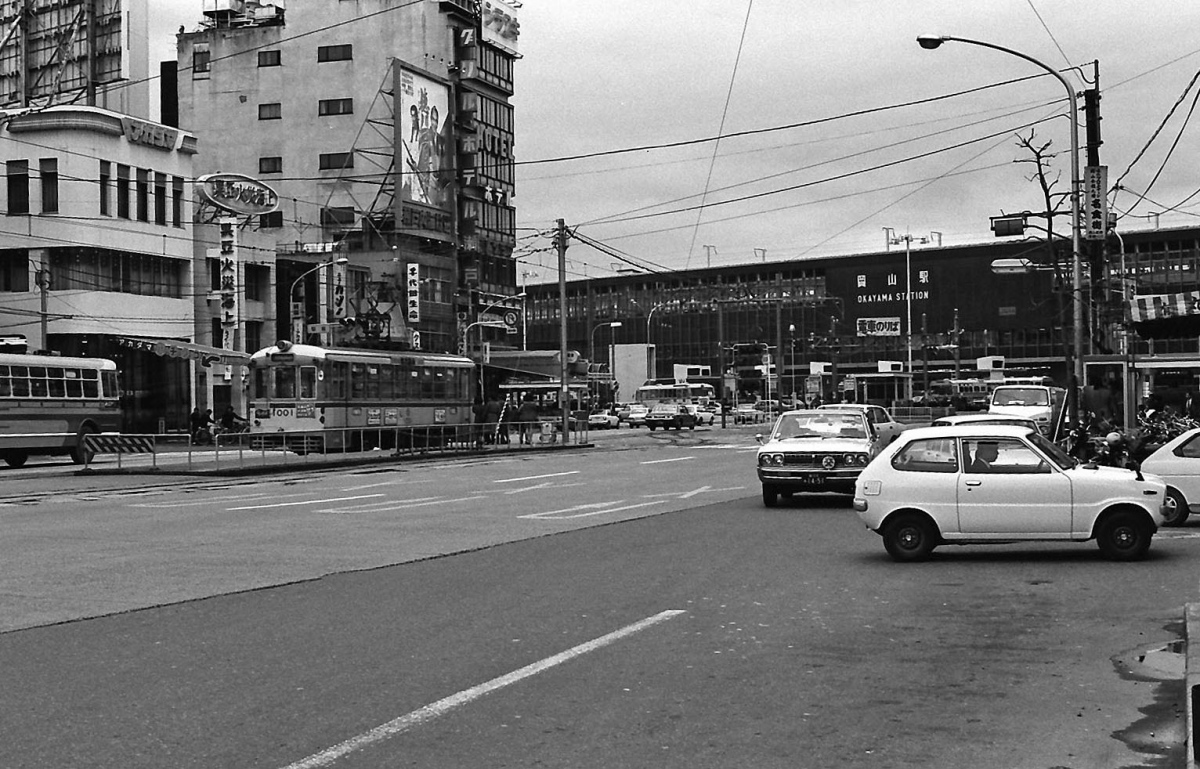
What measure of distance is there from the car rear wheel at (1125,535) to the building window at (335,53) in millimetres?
87208

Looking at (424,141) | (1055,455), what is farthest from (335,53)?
(1055,455)

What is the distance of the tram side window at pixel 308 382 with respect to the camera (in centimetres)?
4278

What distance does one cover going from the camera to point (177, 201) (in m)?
61.6

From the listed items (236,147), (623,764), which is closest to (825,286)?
(236,147)

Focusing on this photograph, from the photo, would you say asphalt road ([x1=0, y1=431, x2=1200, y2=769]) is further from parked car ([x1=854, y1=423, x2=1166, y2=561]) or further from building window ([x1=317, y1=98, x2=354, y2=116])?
building window ([x1=317, y1=98, x2=354, y2=116])

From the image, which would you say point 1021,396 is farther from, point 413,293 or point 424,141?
point 424,141

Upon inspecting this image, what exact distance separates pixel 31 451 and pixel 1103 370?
103 ft

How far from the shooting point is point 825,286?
141 metres

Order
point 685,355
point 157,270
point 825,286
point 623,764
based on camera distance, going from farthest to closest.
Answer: point 685,355, point 825,286, point 157,270, point 623,764

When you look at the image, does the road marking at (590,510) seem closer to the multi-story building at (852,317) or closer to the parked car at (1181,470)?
the parked car at (1181,470)

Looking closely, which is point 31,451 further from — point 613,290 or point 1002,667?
point 613,290

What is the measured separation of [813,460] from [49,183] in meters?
42.6

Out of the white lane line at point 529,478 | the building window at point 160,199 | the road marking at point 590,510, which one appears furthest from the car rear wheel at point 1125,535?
the building window at point 160,199

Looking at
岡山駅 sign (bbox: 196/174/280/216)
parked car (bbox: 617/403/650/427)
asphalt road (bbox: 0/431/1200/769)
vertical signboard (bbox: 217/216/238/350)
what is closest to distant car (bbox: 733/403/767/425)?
parked car (bbox: 617/403/650/427)
